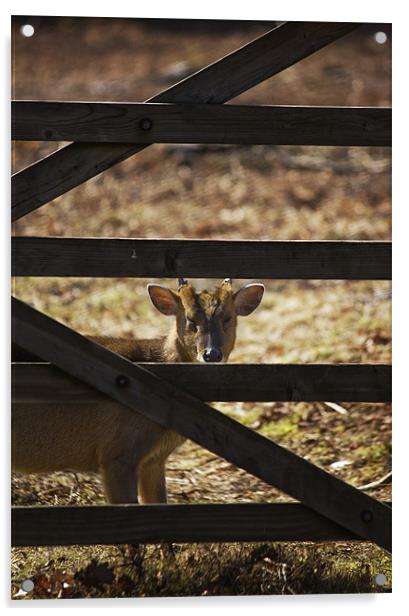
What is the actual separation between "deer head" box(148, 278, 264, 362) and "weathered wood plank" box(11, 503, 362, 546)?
1.52 meters

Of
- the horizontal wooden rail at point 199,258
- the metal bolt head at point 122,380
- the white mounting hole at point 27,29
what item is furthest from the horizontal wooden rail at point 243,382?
the white mounting hole at point 27,29

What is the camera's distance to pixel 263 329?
33.3 feet

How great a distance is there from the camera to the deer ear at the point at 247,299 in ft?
20.5

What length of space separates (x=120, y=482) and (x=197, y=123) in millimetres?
2078

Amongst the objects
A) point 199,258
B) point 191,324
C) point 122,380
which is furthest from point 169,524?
point 191,324

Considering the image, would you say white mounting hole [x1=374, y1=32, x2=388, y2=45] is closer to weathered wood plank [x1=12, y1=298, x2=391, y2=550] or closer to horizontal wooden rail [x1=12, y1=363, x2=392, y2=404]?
horizontal wooden rail [x1=12, y1=363, x2=392, y2=404]

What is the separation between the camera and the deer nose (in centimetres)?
593

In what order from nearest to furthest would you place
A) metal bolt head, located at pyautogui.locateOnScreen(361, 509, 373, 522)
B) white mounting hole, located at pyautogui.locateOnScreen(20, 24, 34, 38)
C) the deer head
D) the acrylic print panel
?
1. the acrylic print panel
2. metal bolt head, located at pyautogui.locateOnScreen(361, 509, 373, 522)
3. white mounting hole, located at pyautogui.locateOnScreen(20, 24, 34, 38)
4. the deer head

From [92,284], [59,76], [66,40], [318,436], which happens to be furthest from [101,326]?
[66,40]

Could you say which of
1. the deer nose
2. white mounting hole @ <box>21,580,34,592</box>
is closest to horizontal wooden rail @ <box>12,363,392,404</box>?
white mounting hole @ <box>21,580,34,592</box>

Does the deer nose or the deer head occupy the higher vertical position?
the deer head

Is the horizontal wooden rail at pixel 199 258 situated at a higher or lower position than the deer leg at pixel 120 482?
higher

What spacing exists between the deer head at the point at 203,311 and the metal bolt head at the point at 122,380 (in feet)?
5.04

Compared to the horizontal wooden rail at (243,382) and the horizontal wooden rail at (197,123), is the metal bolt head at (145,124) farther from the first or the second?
the horizontal wooden rail at (243,382)
